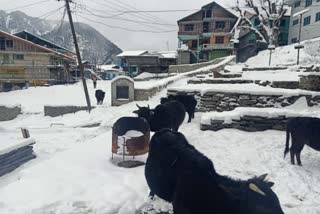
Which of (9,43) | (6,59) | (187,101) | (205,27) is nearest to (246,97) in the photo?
(187,101)

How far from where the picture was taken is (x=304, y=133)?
5.22 m

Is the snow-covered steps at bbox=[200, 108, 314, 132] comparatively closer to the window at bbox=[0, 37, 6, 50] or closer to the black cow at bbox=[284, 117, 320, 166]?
the black cow at bbox=[284, 117, 320, 166]

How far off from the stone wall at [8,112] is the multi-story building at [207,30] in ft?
91.0

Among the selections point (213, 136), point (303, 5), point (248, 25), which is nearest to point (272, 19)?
point (248, 25)

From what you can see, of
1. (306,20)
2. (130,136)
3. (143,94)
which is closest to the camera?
(130,136)

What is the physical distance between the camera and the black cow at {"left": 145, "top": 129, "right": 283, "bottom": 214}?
2.62 meters

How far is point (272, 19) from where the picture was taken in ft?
121

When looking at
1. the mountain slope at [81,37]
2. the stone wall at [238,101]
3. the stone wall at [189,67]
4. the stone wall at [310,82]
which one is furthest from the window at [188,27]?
the mountain slope at [81,37]

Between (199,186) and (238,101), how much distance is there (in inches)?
327

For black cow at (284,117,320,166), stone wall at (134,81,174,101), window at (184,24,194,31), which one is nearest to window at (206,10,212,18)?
window at (184,24,194,31)

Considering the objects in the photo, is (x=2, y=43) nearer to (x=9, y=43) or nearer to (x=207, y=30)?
(x=9, y=43)

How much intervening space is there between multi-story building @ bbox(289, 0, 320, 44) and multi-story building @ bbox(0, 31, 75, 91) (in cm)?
3543

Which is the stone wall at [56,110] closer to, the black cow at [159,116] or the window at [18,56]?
the black cow at [159,116]

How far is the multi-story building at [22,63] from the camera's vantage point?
39.7 meters
